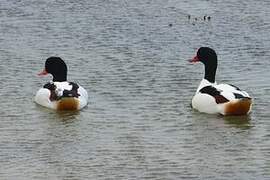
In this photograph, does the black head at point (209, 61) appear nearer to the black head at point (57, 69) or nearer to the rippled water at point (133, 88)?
the rippled water at point (133, 88)

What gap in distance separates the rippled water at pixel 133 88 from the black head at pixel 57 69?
554 mm

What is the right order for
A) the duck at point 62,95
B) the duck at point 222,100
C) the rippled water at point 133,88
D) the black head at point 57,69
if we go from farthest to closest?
the black head at point 57,69
the duck at point 62,95
the duck at point 222,100
the rippled water at point 133,88

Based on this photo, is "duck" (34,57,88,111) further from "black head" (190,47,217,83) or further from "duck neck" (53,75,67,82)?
"black head" (190,47,217,83)

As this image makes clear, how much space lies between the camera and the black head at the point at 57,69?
1653 centimetres

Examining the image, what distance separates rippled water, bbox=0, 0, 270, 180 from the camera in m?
12.6

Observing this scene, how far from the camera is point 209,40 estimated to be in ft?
70.2

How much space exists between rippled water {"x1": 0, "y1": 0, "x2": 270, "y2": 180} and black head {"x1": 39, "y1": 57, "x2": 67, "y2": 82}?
554 millimetres

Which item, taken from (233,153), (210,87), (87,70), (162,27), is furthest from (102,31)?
(233,153)

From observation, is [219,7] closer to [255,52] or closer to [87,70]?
[255,52]

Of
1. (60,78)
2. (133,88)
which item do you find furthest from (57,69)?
(133,88)

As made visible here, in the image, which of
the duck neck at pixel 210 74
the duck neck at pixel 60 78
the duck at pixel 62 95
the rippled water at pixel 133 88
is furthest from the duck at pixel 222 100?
the duck neck at pixel 60 78

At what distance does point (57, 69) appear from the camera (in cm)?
1658

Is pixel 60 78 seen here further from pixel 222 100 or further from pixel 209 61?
pixel 222 100

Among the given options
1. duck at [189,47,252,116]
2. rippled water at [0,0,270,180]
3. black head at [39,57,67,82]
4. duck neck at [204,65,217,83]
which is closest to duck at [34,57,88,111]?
black head at [39,57,67,82]
